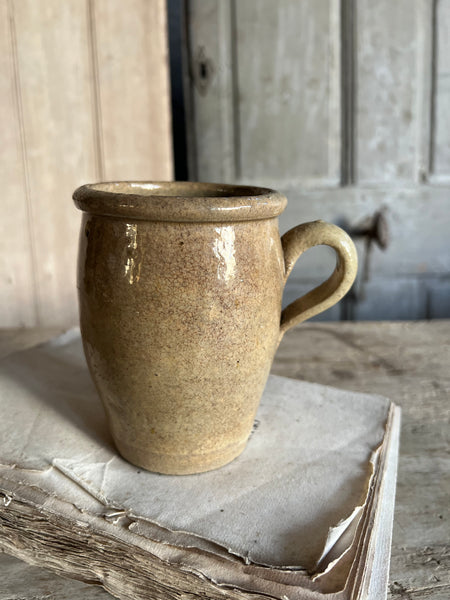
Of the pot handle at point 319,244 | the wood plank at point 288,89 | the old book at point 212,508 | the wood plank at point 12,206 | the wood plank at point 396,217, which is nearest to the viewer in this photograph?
the old book at point 212,508

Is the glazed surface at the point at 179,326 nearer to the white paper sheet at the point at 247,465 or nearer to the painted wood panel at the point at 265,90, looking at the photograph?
the white paper sheet at the point at 247,465

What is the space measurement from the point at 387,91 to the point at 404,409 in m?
1.06

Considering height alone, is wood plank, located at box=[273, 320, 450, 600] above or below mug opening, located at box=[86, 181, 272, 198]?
below

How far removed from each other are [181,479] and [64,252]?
831mm

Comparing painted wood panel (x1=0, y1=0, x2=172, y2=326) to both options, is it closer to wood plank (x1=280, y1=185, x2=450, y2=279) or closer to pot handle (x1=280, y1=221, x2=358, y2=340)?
wood plank (x1=280, y1=185, x2=450, y2=279)

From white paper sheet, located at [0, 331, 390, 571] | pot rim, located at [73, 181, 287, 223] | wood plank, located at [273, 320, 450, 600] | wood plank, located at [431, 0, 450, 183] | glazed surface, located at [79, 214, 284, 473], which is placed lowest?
wood plank, located at [273, 320, 450, 600]

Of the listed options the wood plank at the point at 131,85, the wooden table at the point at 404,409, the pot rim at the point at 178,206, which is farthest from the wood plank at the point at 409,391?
the wood plank at the point at 131,85

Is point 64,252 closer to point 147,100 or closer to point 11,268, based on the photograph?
point 11,268

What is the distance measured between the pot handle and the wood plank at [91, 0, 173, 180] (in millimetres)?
783

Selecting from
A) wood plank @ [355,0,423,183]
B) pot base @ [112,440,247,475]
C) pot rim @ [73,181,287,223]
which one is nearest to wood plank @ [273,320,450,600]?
pot base @ [112,440,247,475]

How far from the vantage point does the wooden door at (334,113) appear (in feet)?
4.79

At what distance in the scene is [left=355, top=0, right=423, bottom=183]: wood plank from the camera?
146cm

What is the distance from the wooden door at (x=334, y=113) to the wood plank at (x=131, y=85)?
0.27 metres

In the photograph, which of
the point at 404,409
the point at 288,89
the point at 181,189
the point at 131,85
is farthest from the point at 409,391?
the point at 288,89
